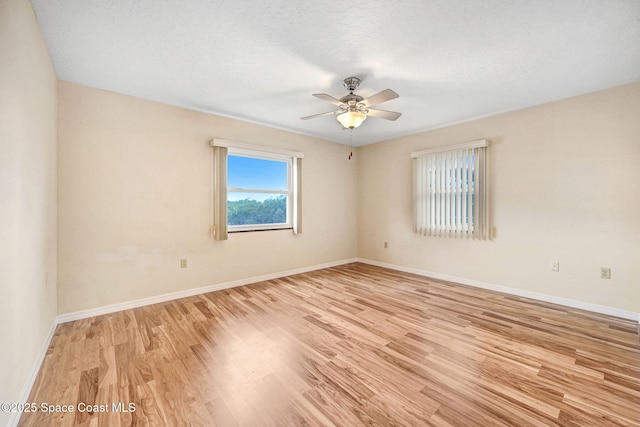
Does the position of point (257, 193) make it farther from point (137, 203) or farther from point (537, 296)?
point (537, 296)

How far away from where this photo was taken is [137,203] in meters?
3.07

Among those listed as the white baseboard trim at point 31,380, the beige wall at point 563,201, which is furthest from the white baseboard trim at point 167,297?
the beige wall at point 563,201

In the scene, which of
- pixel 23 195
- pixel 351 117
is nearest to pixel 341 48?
pixel 351 117

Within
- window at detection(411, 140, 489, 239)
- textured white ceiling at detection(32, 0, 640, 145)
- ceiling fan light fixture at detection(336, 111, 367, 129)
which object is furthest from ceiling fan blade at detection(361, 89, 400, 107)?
window at detection(411, 140, 489, 239)

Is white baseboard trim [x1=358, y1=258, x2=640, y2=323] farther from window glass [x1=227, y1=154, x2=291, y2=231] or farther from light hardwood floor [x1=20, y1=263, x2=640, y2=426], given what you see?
window glass [x1=227, y1=154, x2=291, y2=231]

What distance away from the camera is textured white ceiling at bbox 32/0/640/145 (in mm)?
1744

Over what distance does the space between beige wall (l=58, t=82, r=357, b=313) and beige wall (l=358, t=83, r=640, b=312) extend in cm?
325

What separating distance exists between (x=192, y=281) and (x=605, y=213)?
507cm

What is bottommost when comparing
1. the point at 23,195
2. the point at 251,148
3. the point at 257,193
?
the point at 23,195

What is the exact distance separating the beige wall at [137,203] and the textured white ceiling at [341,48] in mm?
329

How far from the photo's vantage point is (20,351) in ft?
5.01

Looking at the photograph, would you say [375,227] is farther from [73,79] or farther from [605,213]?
[73,79]

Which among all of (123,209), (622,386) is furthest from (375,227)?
(123,209)

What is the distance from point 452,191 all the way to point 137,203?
4384 millimetres
